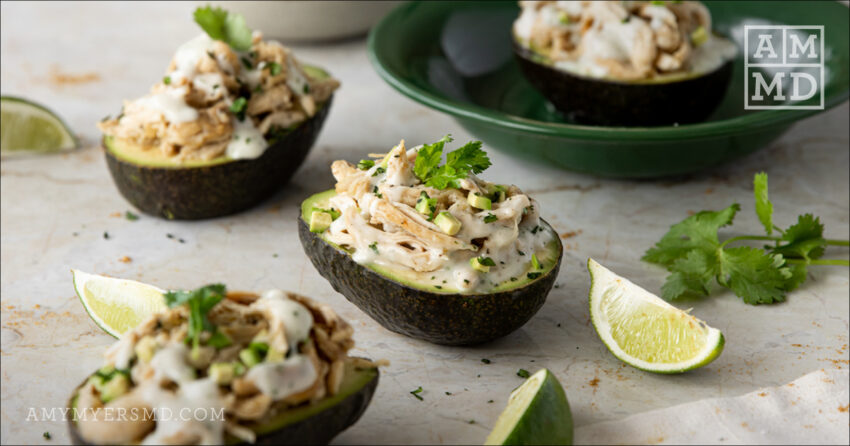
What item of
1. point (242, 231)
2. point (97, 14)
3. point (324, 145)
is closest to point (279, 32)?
point (324, 145)

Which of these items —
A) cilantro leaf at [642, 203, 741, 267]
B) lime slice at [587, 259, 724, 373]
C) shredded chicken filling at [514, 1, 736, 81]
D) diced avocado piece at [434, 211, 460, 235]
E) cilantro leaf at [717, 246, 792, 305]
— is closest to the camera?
diced avocado piece at [434, 211, 460, 235]

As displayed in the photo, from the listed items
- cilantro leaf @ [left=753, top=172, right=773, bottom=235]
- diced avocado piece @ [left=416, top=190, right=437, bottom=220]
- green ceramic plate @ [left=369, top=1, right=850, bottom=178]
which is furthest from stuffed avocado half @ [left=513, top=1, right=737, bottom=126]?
diced avocado piece @ [left=416, top=190, right=437, bottom=220]

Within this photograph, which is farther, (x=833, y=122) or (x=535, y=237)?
(x=833, y=122)

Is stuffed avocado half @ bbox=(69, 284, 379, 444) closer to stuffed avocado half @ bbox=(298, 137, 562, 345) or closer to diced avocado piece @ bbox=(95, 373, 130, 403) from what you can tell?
diced avocado piece @ bbox=(95, 373, 130, 403)

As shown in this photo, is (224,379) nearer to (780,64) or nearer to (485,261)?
(485,261)

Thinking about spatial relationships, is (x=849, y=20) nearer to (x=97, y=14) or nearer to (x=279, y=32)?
(x=279, y=32)

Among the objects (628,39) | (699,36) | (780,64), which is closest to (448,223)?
(628,39)

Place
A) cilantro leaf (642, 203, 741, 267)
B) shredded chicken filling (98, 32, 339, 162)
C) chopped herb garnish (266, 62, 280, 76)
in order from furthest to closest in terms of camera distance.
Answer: chopped herb garnish (266, 62, 280, 76) → shredded chicken filling (98, 32, 339, 162) → cilantro leaf (642, 203, 741, 267)

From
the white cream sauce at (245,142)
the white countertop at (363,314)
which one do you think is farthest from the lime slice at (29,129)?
the white cream sauce at (245,142)

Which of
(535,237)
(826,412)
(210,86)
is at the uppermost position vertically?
(210,86)
